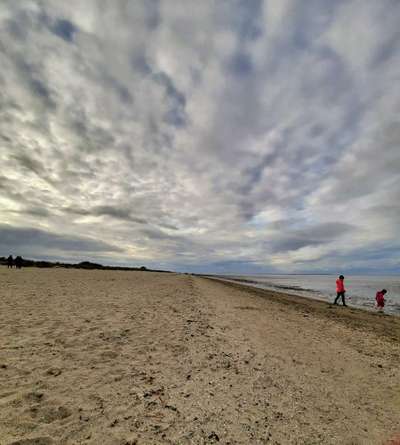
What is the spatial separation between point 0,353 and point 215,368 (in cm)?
564

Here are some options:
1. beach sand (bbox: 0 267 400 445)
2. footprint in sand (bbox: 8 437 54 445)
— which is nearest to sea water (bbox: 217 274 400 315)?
beach sand (bbox: 0 267 400 445)

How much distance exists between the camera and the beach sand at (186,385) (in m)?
3.81

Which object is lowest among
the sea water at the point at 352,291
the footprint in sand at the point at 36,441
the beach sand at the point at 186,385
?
the footprint in sand at the point at 36,441

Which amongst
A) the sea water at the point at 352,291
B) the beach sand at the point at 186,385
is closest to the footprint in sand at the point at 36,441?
the beach sand at the point at 186,385

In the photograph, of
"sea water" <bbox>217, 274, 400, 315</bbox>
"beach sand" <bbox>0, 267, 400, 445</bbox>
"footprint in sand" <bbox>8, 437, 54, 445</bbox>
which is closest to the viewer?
"footprint in sand" <bbox>8, 437, 54, 445</bbox>

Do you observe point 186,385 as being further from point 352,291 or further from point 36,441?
point 352,291

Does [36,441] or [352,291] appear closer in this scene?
[36,441]

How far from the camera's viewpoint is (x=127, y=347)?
7348mm

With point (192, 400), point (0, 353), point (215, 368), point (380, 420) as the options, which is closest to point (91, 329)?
point (0, 353)

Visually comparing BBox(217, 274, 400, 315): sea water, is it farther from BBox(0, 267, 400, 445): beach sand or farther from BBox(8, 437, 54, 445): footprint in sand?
BBox(8, 437, 54, 445): footprint in sand

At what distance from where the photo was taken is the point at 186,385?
5234 millimetres

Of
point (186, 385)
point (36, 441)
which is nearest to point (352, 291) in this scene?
point (186, 385)

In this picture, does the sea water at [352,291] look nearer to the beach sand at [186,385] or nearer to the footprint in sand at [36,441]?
the beach sand at [186,385]

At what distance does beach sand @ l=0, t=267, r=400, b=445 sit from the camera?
3812mm
